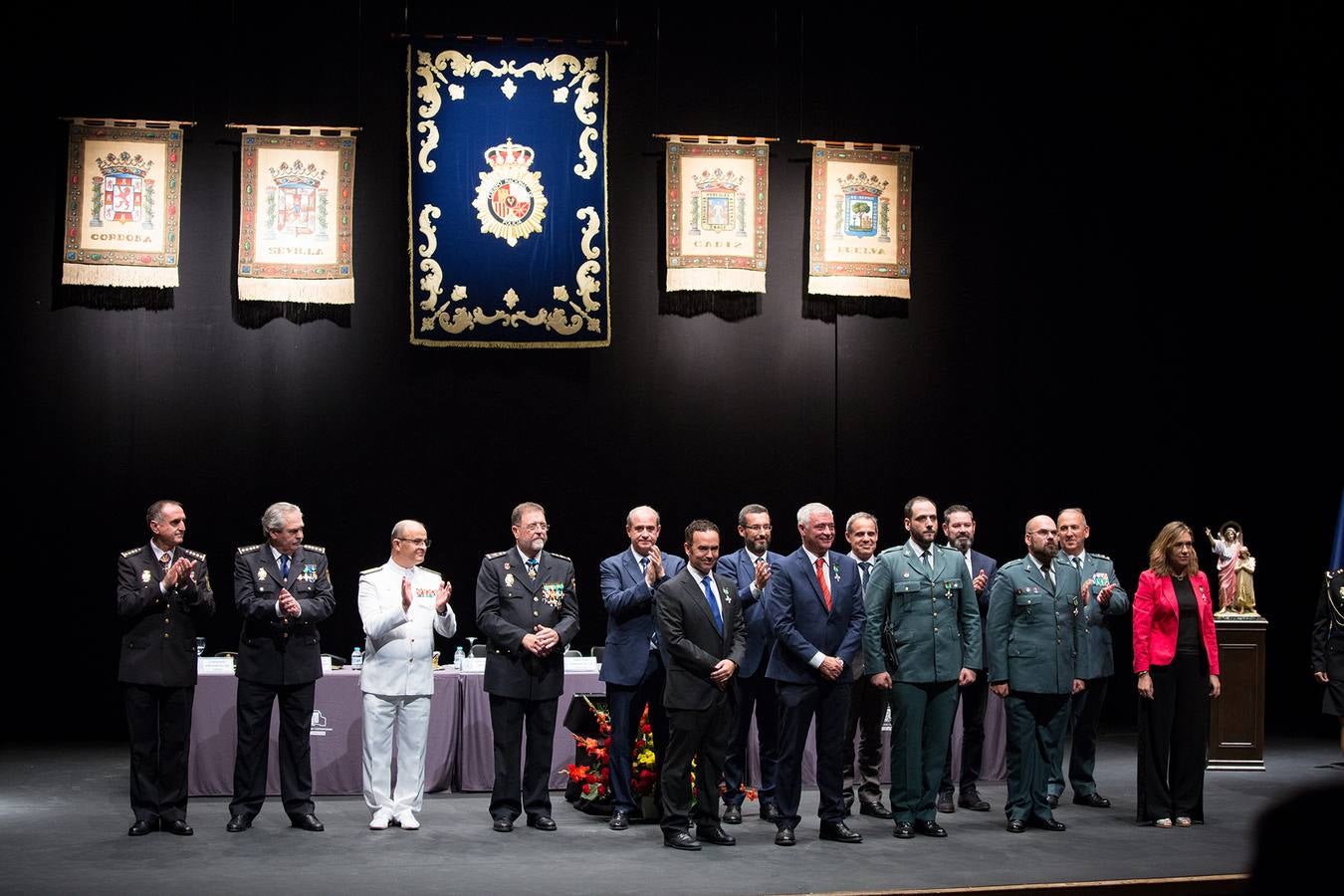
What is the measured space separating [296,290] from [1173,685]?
5502 mm

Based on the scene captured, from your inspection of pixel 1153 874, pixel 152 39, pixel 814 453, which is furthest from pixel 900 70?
pixel 1153 874

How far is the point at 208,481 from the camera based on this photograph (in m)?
8.91

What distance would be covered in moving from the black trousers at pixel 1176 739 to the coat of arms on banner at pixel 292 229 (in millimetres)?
5208

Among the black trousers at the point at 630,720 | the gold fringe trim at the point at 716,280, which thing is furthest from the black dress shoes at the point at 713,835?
the gold fringe trim at the point at 716,280

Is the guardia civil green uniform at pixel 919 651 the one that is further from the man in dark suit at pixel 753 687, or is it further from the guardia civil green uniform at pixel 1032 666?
the man in dark suit at pixel 753 687

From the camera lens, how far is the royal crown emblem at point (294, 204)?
8812 mm

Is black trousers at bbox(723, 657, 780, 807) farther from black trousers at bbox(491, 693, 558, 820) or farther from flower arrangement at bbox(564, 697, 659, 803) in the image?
black trousers at bbox(491, 693, 558, 820)

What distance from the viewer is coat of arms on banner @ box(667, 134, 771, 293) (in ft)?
30.2

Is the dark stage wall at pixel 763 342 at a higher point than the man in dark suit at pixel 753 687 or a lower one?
higher

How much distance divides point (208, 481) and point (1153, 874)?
5987 mm

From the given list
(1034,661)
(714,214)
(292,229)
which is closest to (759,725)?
(1034,661)

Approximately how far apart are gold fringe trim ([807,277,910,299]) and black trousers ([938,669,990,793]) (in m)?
3.07

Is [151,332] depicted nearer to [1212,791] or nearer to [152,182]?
[152,182]

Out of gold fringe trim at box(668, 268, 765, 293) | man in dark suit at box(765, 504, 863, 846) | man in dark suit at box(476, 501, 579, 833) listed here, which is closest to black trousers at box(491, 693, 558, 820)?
man in dark suit at box(476, 501, 579, 833)
